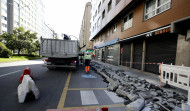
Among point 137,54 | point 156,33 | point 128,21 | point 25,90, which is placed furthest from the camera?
point 128,21

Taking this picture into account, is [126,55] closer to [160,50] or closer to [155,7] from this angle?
[160,50]

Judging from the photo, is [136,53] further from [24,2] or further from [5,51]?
[24,2]

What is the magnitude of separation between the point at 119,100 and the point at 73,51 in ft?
18.8

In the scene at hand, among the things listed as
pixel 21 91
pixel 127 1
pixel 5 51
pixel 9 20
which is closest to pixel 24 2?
pixel 9 20

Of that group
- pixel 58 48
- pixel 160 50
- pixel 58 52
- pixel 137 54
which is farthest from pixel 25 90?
pixel 137 54

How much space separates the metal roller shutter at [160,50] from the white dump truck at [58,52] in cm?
644

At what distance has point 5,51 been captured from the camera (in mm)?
17125

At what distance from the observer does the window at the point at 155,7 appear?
6459 millimetres

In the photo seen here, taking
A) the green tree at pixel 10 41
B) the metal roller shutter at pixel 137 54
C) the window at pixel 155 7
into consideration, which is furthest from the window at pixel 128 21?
the green tree at pixel 10 41

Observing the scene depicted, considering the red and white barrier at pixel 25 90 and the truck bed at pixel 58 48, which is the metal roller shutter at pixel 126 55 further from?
the red and white barrier at pixel 25 90

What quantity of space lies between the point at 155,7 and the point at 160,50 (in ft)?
11.5

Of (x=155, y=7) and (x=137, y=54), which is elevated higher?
(x=155, y=7)

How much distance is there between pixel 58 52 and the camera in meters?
7.67

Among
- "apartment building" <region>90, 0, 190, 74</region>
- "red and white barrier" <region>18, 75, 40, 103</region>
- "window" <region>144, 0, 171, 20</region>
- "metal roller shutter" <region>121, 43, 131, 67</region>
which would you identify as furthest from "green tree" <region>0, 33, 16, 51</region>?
"window" <region>144, 0, 171, 20</region>
